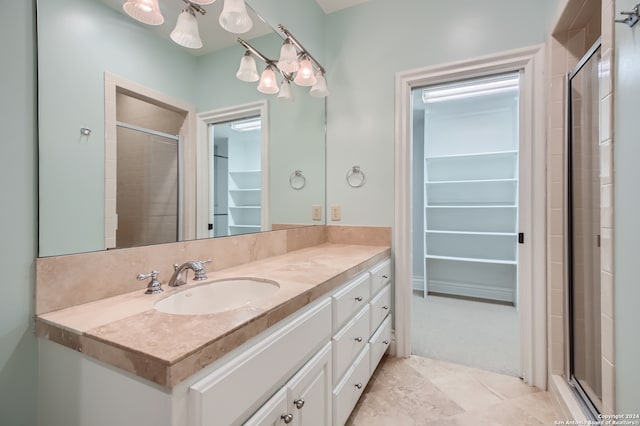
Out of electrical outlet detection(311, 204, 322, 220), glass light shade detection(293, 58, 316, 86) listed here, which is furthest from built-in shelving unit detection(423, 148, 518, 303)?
glass light shade detection(293, 58, 316, 86)

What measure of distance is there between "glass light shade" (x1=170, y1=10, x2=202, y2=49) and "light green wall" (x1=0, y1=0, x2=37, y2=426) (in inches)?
17.8

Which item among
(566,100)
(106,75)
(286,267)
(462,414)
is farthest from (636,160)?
(106,75)

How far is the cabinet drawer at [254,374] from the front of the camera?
576 mm

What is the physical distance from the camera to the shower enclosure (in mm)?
1301

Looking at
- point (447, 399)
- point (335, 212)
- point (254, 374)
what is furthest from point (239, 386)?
point (335, 212)

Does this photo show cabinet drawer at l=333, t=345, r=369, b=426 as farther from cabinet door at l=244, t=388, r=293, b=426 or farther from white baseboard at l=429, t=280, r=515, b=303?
white baseboard at l=429, t=280, r=515, b=303

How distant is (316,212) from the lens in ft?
7.27

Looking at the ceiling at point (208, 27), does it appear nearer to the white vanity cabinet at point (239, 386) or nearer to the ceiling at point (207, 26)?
the ceiling at point (207, 26)

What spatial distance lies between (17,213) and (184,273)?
19.8 inches

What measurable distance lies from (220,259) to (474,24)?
7.00 ft

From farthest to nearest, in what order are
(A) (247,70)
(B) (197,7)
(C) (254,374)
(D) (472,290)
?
(D) (472,290)
(A) (247,70)
(B) (197,7)
(C) (254,374)

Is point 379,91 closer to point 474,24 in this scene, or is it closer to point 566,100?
point 474,24

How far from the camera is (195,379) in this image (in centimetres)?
57

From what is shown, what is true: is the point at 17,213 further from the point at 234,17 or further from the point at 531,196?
the point at 531,196
